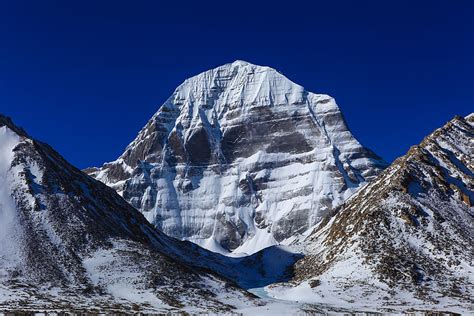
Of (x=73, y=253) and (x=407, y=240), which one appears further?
(x=407, y=240)

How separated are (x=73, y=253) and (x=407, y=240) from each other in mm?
77710

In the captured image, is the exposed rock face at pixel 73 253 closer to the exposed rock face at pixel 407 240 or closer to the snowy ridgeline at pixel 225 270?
the snowy ridgeline at pixel 225 270

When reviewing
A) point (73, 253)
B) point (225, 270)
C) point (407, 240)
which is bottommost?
point (73, 253)

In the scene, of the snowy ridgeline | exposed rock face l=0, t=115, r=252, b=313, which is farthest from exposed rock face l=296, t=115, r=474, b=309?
exposed rock face l=0, t=115, r=252, b=313

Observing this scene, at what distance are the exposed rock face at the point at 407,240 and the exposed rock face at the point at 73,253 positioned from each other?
26736mm

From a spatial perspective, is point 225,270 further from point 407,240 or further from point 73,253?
point 73,253

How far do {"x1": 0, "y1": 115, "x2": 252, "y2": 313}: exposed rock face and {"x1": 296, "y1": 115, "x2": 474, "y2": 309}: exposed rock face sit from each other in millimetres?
26736

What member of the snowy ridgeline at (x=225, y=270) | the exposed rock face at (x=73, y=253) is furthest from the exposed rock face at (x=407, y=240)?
the exposed rock face at (x=73, y=253)

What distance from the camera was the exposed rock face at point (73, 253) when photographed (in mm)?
115500

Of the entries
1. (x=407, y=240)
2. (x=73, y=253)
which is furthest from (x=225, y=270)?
(x=73, y=253)

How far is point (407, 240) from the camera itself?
146 meters

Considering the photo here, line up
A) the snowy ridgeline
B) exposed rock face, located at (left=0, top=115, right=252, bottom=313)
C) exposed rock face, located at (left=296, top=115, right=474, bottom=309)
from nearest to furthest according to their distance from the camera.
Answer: exposed rock face, located at (left=0, top=115, right=252, bottom=313) → the snowy ridgeline → exposed rock face, located at (left=296, top=115, right=474, bottom=309)

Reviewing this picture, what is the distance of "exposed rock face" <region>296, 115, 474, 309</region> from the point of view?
128m

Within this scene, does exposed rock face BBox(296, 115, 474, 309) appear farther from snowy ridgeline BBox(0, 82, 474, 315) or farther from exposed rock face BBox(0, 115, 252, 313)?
exposed rock face BBox(0, 115, 252, 313)
